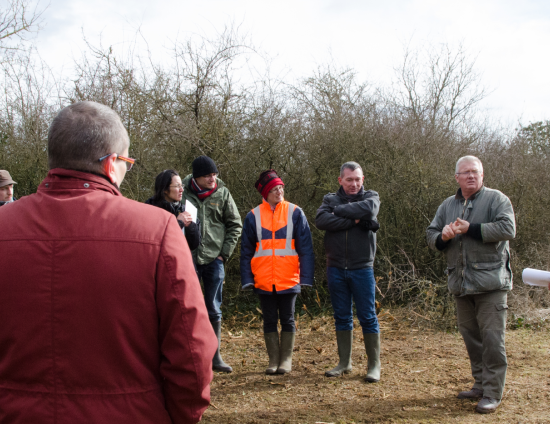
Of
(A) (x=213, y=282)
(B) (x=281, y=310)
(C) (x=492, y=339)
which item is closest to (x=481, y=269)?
(C) (x=492, y=339)

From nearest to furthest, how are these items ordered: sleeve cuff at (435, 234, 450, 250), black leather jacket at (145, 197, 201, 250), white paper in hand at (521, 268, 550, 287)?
white paper in hand at (521, 268, 550, 287)
sleeve cuff at (435, 234, 450, 250)
black leather jacket at (145, 197, 201, 250)

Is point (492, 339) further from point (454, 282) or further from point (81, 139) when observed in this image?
point (81, 139)

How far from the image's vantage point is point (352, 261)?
4.62m

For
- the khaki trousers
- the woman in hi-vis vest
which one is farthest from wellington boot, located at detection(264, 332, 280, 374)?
the khaki trousers

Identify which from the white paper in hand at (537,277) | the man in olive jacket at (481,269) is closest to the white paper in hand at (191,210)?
the man in olive jacket at (481,269)

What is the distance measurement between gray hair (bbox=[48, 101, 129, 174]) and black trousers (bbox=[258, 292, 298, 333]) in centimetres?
346

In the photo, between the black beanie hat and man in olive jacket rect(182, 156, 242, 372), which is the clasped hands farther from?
the black beanie hat

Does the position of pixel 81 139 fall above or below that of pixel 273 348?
above

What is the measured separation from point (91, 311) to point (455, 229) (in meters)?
3.31

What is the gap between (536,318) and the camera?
22.4 feet

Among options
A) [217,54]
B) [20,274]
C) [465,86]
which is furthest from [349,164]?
[465,86]

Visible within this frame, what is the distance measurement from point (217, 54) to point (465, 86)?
964 centimetres

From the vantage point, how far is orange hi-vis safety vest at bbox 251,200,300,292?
4695mm

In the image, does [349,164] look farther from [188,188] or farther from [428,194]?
[428,194]
